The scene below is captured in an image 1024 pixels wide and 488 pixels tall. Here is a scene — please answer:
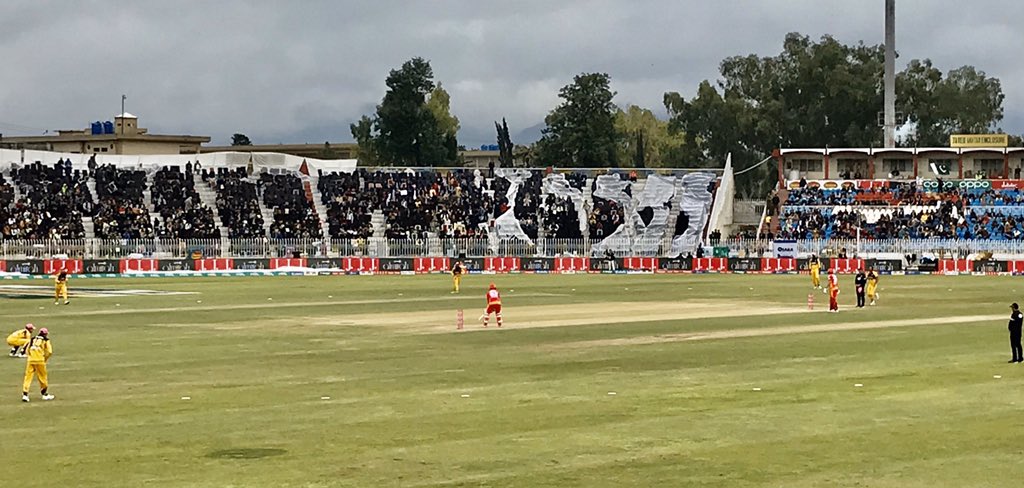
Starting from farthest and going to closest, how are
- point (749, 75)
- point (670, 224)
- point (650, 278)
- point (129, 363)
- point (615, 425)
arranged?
1. point (749, 75)
2. point (670, 224)
3. point (650, 278)
4. point (129, 363)
5. point (615, 425)

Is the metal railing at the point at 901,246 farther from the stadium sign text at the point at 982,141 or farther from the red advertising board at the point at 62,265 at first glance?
the red advertising board at the point at 62,265

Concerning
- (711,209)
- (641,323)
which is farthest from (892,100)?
(641,323)

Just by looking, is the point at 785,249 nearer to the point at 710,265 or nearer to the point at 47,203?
the point at 710,265

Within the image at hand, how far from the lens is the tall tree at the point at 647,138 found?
167 meters

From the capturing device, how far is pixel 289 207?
9369 centimetres

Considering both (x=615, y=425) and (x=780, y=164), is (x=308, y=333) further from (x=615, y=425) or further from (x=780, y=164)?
(x=780, y=164)

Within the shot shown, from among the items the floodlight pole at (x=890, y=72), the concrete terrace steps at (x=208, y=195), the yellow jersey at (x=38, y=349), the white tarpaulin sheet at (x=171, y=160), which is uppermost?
the floodlight pole at (x=890, y=72)

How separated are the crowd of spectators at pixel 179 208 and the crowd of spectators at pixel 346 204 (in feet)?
25.4

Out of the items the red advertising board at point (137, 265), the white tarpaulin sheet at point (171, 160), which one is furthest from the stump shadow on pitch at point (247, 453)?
the white tarpaulin sheet at point (171, 160)

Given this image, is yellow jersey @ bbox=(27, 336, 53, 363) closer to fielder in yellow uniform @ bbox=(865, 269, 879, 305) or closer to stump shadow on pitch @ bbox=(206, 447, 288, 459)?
stump shadow on pitch @ bbox=(206, 447, 288, 459)

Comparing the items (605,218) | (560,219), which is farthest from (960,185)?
(560,219)

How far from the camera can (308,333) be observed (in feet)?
135

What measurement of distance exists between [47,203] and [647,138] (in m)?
98.0

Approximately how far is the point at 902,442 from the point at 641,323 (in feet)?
75.4
